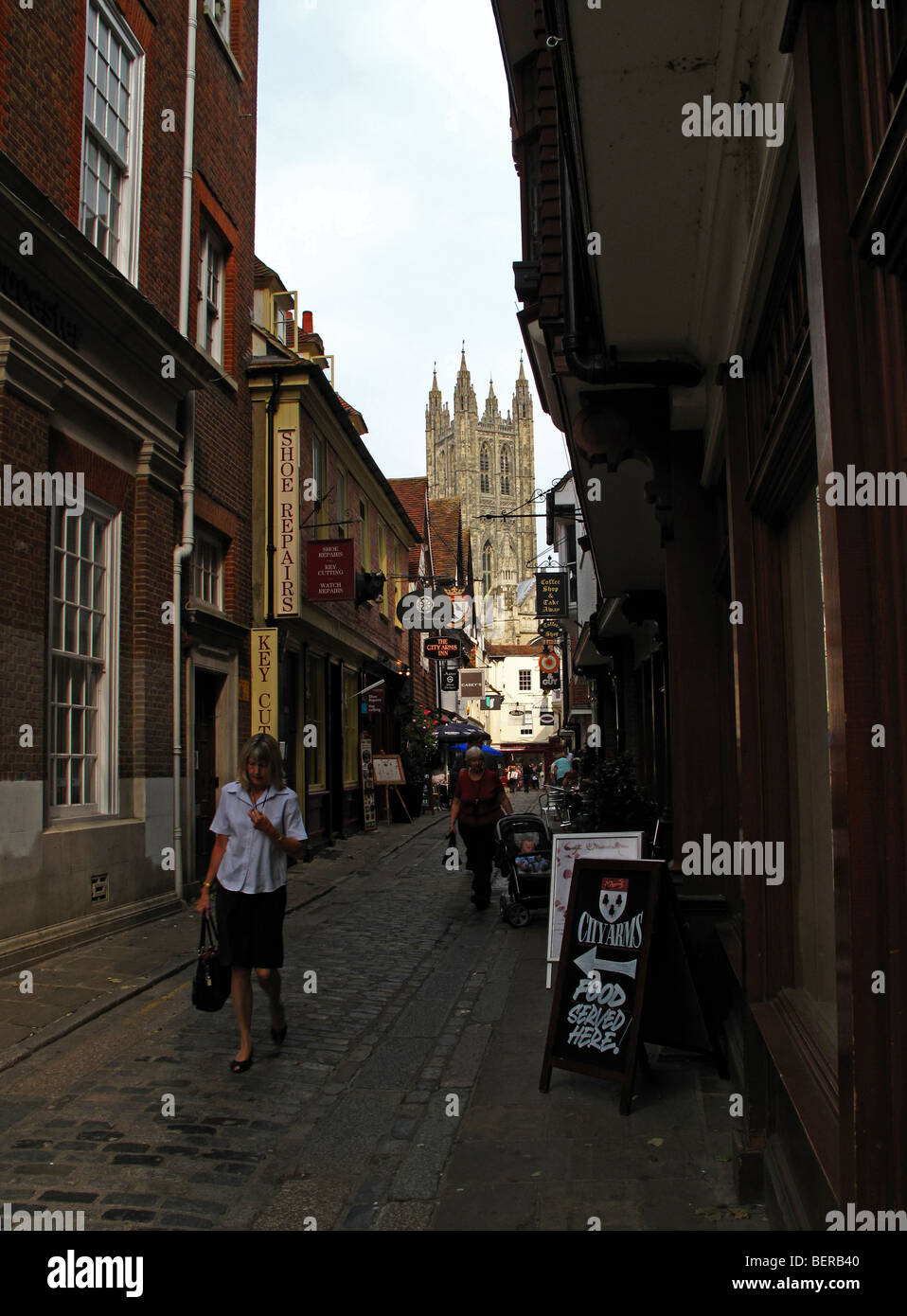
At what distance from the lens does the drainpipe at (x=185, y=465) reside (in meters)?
10.8

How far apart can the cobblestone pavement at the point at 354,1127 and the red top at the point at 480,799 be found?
358 centimetres

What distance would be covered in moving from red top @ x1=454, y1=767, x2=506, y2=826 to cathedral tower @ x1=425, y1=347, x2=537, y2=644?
10932 centimetres

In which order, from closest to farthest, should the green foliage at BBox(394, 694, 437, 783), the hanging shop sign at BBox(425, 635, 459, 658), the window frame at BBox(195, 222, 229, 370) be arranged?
the window frame at BBox(195, 222, 229, 370) < the green foliage at BBox(394, 694, 437, 783) < the hanging shop sign at BBox(425, 635, 459, 658)

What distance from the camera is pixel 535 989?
7168mm

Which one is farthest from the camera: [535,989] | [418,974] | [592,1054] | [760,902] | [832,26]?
[418,974]

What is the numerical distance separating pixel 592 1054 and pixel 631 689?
491 inches

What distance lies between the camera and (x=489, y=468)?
126 m

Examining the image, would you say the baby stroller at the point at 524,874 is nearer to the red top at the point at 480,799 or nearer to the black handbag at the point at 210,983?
the red top at the point at 480,799

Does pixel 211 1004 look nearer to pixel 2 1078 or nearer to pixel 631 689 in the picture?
pixel 2 1078

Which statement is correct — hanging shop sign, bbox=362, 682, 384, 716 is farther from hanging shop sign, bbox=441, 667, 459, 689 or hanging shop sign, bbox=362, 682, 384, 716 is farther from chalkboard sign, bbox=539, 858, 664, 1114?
chalkboard sign, bbox=539, 858, 664, 1114

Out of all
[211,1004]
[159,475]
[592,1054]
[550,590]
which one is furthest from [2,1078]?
[550,590]

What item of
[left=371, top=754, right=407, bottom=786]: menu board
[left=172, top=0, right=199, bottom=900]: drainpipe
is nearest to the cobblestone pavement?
[left=172, top=0, right=199, bottom=900]: drainpipe

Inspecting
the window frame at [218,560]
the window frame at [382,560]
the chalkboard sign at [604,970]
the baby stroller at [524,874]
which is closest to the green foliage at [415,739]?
the window frame at [382,560]

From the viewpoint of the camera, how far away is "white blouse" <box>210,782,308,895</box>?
546 cm
